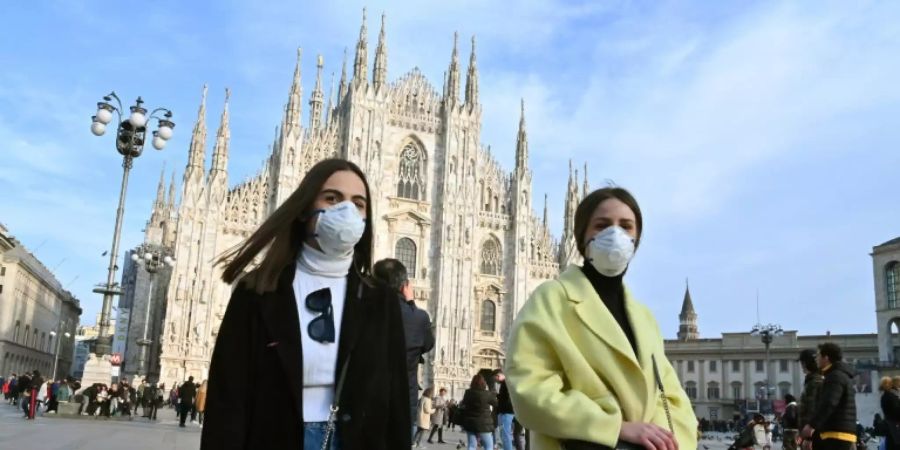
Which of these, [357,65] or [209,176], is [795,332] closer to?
[357,65]

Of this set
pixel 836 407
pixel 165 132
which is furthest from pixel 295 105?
pixel 836 407

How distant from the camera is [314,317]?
2750 millimetres

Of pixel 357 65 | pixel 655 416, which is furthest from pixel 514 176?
pixel 655 416

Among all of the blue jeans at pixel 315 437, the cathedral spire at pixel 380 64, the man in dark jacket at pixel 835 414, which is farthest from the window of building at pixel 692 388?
the blue jeans at pixel 315 437

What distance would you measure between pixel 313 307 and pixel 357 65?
4050 cm

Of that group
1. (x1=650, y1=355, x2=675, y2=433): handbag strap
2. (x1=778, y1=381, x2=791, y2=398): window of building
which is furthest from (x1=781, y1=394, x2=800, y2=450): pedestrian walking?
(x1=778, y1=381, x2=791, y2=398): window of building

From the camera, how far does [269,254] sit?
2.84m

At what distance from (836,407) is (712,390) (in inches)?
2483

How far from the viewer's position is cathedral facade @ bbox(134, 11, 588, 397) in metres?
38.1

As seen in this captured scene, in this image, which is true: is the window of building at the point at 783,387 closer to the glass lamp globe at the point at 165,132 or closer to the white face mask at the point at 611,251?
the glass lamp globe at the point at 165,132

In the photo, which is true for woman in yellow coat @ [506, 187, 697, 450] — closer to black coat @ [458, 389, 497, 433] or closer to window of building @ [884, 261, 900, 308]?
black coat @ [458, 389, 497, 433]

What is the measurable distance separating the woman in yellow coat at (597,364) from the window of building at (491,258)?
133 ft

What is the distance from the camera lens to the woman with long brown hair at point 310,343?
102 inches

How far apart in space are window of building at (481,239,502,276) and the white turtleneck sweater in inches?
1606
